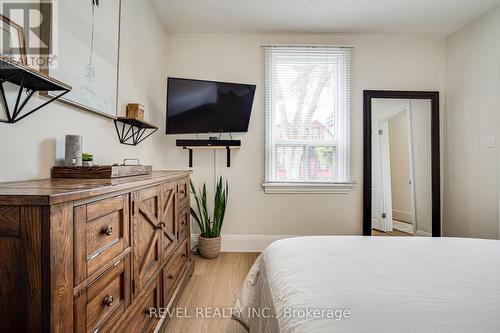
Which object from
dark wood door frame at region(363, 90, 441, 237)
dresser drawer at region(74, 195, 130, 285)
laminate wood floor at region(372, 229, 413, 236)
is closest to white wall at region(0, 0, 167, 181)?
dresser drawer at region(74, 195, 130, 285)

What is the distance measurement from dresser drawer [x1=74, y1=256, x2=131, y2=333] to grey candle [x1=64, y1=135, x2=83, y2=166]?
590 mm

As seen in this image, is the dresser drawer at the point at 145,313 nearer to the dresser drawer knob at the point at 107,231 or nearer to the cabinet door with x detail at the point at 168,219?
the cabinet door with x detail at the point at 168,219

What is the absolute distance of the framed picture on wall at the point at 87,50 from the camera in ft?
4.05

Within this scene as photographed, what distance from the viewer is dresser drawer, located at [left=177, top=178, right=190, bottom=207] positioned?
6.50ft

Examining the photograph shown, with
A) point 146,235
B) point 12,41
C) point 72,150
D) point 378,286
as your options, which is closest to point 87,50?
point 12,41

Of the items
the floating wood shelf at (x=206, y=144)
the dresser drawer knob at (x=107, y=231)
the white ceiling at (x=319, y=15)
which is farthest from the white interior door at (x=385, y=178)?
the dresser drawer knob at (x=107, y=231)

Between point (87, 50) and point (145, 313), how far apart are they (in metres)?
1.52

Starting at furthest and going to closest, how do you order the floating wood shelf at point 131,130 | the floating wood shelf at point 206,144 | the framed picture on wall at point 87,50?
1. the floating wood shelf at point 206,144
2. the floating wood shelf at point 131,130
3. the framed picture on wall at point 87,50

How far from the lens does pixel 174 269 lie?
183 cm

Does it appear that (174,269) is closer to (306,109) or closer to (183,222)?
(183,222)

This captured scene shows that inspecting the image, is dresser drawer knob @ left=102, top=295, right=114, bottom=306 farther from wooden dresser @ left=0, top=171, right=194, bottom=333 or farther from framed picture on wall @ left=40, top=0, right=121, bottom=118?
framed picture on wall @ left=40, top=0, right=121, bottom=118

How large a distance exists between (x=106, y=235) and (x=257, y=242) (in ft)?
7.58

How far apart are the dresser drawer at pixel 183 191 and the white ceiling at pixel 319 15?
5.87ft

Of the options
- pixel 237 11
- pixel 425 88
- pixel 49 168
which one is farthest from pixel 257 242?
pixel 425 88
